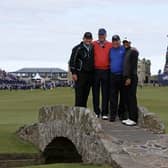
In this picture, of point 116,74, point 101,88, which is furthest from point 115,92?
point 116,74

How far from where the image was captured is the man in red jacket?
16844 millimetres

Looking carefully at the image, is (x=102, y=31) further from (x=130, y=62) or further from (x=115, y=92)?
(x=115, y=92)

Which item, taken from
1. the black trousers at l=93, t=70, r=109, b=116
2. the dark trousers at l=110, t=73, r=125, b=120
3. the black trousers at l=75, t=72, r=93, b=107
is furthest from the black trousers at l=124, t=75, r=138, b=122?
the black trousers at l=75, t=72, r=93, b=107

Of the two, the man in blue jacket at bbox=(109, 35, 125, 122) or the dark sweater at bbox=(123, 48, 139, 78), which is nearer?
the dark sweater at bbox=(123, 48, 139, 78)

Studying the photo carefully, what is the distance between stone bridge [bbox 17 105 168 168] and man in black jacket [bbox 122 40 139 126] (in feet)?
0.73

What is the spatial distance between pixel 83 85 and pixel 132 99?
132cm

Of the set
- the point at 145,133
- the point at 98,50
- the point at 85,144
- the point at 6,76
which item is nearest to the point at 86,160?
the point at 85,144

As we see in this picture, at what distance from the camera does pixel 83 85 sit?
17312mm

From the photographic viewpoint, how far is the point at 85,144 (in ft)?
51.4

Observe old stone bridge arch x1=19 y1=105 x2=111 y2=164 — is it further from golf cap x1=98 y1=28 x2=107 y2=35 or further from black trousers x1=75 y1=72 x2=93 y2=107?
golf cap x1=98 y1=28 x2=107 y2=35

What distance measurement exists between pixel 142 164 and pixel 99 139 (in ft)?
5.31

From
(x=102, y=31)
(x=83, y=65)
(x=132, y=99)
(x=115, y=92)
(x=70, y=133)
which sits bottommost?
(x=70, y=133)

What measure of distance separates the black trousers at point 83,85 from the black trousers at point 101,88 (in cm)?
16

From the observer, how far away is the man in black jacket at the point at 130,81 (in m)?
16.6
